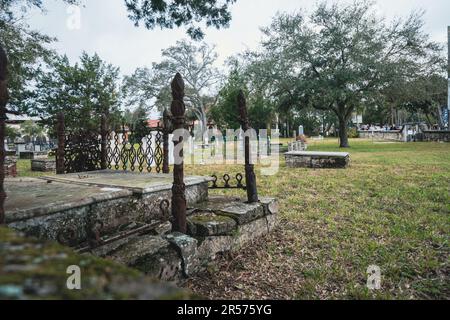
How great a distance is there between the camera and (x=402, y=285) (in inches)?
102

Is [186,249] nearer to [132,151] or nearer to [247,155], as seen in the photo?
[247,155]

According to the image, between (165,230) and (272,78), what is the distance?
17218mm

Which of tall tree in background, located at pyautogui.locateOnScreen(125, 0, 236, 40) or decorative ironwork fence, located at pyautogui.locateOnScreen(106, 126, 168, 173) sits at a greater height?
tall tree in background, located at pyautogui.locateOnScreen(125, 0, 236, 40)

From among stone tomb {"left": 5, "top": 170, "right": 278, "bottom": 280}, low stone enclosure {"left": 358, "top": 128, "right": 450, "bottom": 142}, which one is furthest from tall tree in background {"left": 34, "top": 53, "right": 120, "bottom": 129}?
low stone enclosure {"left": 358, "top": 128, "right": 450, "bottom": 142}

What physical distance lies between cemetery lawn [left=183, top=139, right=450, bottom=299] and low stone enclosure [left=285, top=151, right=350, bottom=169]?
11.5ft

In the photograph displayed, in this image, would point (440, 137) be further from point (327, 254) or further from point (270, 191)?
point (327, 254)

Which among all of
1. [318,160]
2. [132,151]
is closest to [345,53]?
[318,160]

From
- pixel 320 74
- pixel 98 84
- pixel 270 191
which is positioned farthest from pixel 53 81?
pixel 270 191

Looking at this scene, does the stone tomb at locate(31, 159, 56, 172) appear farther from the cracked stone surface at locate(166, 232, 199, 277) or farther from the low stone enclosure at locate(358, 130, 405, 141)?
the low stone enclosure at locate(358, 130, 405, 141)

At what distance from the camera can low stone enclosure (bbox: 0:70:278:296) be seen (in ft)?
7.70

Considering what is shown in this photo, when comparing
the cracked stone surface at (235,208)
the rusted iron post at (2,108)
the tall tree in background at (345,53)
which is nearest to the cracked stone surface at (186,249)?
the cracked stone surface at (235,208)

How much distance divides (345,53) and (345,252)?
57.4ft

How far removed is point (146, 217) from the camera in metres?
3.23

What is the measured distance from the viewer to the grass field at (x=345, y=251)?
260 cm
